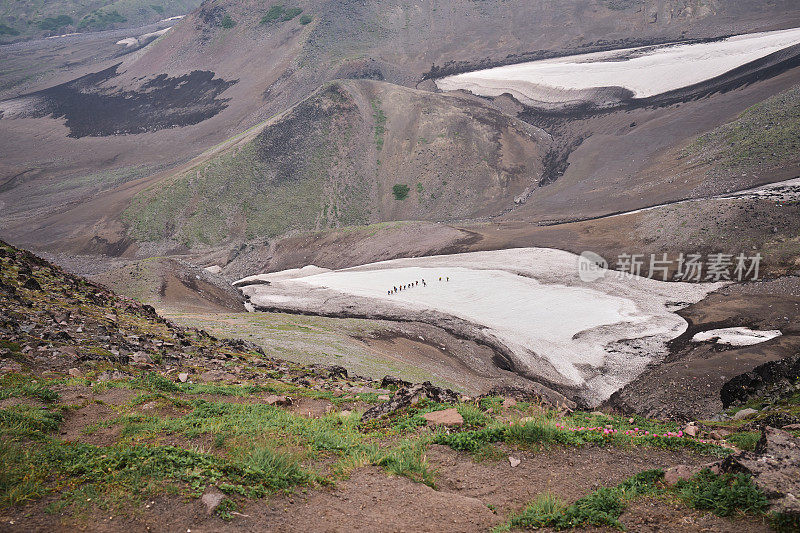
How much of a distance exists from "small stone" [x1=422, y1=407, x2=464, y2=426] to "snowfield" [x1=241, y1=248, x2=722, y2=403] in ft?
64.8

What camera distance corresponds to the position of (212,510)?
671cm

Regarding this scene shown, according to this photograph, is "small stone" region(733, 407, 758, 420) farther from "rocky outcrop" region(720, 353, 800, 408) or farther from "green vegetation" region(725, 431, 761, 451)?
"green vegetation" region(725, 431, 761, 451)

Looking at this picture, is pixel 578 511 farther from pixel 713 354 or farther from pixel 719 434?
pixel 713 354

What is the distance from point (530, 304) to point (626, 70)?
78.3 m

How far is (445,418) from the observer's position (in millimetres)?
11062

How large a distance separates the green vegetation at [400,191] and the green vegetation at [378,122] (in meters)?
Result: 10.4

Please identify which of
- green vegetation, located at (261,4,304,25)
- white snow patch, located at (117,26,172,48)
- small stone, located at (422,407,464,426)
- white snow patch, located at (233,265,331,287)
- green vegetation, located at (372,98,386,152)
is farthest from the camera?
white snow patch, located at (117,26,172,48)

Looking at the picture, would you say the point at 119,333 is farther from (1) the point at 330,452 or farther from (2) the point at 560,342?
(2) the point at 560,342

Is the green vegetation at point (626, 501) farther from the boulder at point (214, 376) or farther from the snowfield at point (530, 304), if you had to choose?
the snowfield at point (530, 304)

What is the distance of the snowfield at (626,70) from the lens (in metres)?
83.9

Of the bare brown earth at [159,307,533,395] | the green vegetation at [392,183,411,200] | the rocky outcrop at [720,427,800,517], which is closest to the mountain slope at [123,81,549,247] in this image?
the green vegetation at [392,183,411,200]

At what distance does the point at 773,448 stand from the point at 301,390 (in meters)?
12.2

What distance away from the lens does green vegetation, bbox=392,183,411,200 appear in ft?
258

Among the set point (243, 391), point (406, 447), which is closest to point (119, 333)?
point (243, 391)
